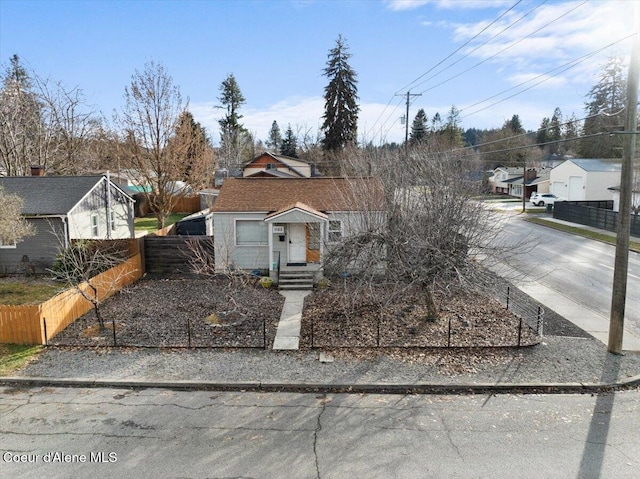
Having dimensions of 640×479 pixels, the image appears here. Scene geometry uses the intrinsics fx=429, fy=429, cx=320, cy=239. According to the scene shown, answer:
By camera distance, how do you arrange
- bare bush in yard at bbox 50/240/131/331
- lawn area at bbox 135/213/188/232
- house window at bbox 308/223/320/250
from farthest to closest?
lawn area at bbox 135/213/188/232
house window at bbox 308/223/320/250
bare bush in yard at bbox 50/240/131/331

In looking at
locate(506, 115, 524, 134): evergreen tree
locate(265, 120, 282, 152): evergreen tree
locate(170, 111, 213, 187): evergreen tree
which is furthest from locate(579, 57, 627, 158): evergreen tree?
locate(265, 120, 282, 152): evergreen tree

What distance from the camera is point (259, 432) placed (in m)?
7.39

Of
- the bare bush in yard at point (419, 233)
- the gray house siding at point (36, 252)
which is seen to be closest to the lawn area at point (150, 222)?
the gray house siding at point (36, 252)

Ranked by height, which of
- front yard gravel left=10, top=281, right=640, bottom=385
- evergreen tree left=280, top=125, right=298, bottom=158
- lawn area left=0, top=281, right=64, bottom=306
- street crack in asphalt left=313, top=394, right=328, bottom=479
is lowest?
street crack in asphalt left=313, top=394, right=328, bottom=479

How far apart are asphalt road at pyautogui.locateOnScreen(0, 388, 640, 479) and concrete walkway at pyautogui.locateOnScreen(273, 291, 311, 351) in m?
2.55

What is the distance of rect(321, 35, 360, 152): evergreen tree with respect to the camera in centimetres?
4878

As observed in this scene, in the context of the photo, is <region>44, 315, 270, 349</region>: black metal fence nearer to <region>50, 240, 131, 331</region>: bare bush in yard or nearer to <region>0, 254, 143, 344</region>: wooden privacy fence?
<region>0, 254, 143, 344</region>: wooden privacy fence

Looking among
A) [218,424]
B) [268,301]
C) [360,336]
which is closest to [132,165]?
[268,301]

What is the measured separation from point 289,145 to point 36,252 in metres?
54.3

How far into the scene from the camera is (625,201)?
10.1 m

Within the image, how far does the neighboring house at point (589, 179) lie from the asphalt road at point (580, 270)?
15.4 m

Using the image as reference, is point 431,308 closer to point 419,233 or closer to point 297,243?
point 419,233

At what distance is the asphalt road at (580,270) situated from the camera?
1481 centimetres

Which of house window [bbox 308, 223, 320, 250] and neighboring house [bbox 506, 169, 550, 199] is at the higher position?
neighboring house [bbox 506, 169, 550, 199]
